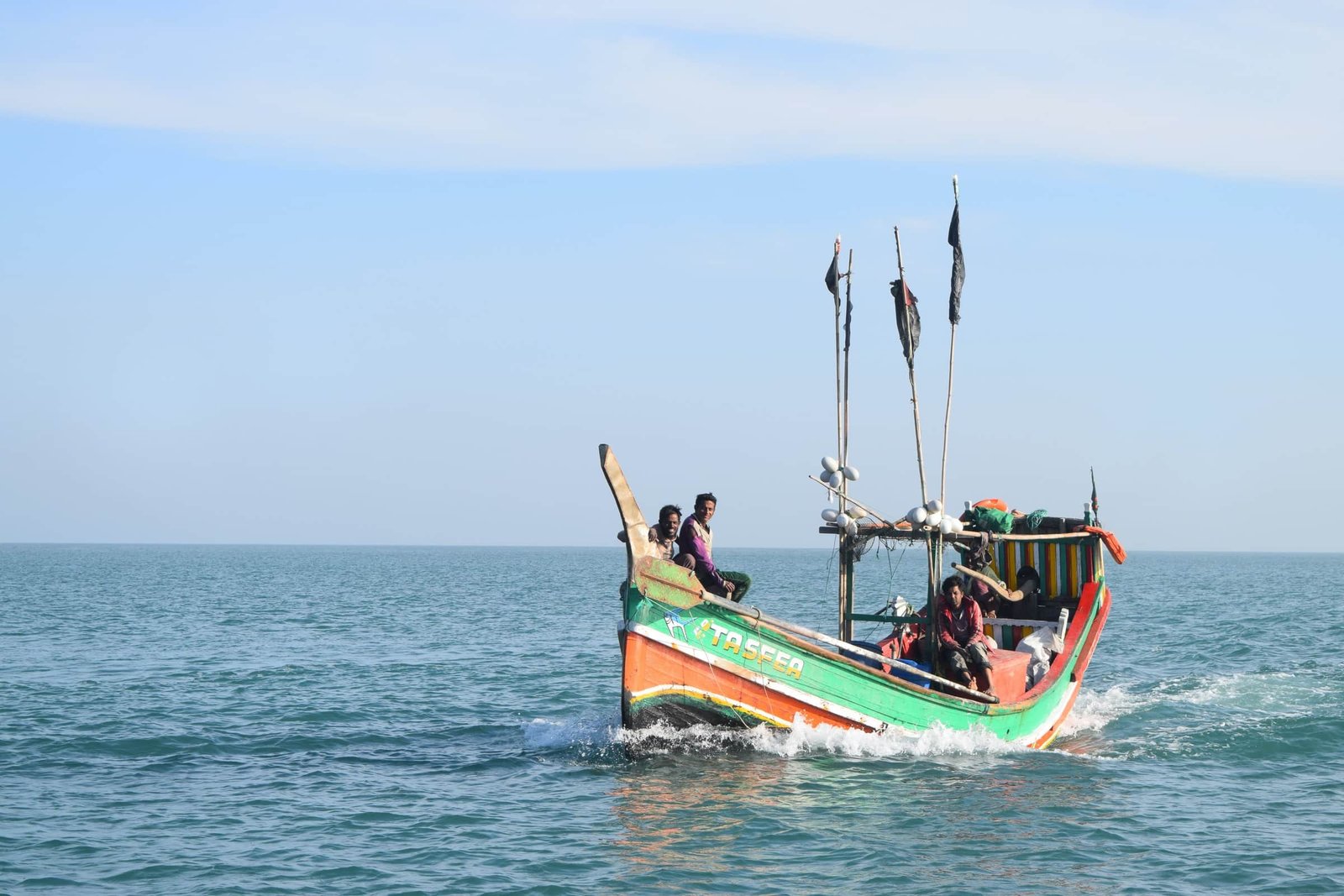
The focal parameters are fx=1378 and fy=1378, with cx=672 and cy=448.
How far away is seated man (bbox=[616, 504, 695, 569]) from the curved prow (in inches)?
24.3

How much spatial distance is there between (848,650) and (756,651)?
1671 millimetres

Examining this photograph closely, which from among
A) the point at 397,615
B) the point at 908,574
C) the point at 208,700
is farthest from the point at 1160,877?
the point at 908,574

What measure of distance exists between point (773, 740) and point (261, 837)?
5.94 m

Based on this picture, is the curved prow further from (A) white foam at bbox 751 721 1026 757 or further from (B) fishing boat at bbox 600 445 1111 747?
(A) white foam at bbox 751 721 1026 757

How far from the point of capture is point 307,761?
57.8 ft

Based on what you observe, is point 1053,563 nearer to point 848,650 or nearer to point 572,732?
point 848,650

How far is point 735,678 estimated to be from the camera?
1577 centimetres

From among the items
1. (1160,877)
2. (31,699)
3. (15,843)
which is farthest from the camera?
(31,699)

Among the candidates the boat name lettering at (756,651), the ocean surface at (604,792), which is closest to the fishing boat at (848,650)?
the boat name lettering at (756,651)

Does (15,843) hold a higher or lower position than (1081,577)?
lower

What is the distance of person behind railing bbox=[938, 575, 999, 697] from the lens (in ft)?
56.6

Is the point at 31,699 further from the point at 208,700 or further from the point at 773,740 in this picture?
the point at 773,740

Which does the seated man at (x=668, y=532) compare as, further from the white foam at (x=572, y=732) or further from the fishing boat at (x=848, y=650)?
the white foam at (x=572, y=732)

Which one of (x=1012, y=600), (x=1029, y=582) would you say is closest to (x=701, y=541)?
(x=1012, y=600)
